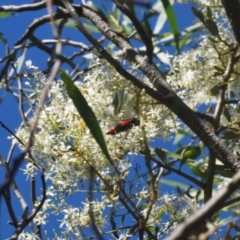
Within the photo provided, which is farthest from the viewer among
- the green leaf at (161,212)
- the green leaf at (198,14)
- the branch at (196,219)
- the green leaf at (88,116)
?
the green leaf at (198,14)

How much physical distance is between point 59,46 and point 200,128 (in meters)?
0.30

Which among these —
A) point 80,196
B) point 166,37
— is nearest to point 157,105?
point 80,196

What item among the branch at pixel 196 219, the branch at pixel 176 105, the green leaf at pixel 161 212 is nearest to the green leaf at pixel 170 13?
the branch at pixel 176 105

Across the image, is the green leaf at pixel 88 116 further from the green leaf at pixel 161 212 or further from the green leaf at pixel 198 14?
the green leaf at pixel 198 14

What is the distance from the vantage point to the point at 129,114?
2.55 ft

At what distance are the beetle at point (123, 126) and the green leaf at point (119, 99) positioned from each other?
28mm

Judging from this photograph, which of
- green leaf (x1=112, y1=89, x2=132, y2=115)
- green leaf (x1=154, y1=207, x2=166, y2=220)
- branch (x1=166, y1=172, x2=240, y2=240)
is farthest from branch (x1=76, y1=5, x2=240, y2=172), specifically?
branch (x1=166, y1=172, x2=240, y2=240)

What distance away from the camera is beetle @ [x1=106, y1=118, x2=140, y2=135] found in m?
0.77

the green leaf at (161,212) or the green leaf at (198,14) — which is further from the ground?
the green leaf at (198,14)

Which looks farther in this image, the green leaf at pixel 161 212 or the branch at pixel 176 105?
the green leaf at pixel 161 212

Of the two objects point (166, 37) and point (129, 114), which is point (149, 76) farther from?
point (166, 37)

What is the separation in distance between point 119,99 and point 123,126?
1.6 inches

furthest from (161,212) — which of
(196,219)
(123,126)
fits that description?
(196,219)

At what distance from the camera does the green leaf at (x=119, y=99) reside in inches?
29.0
